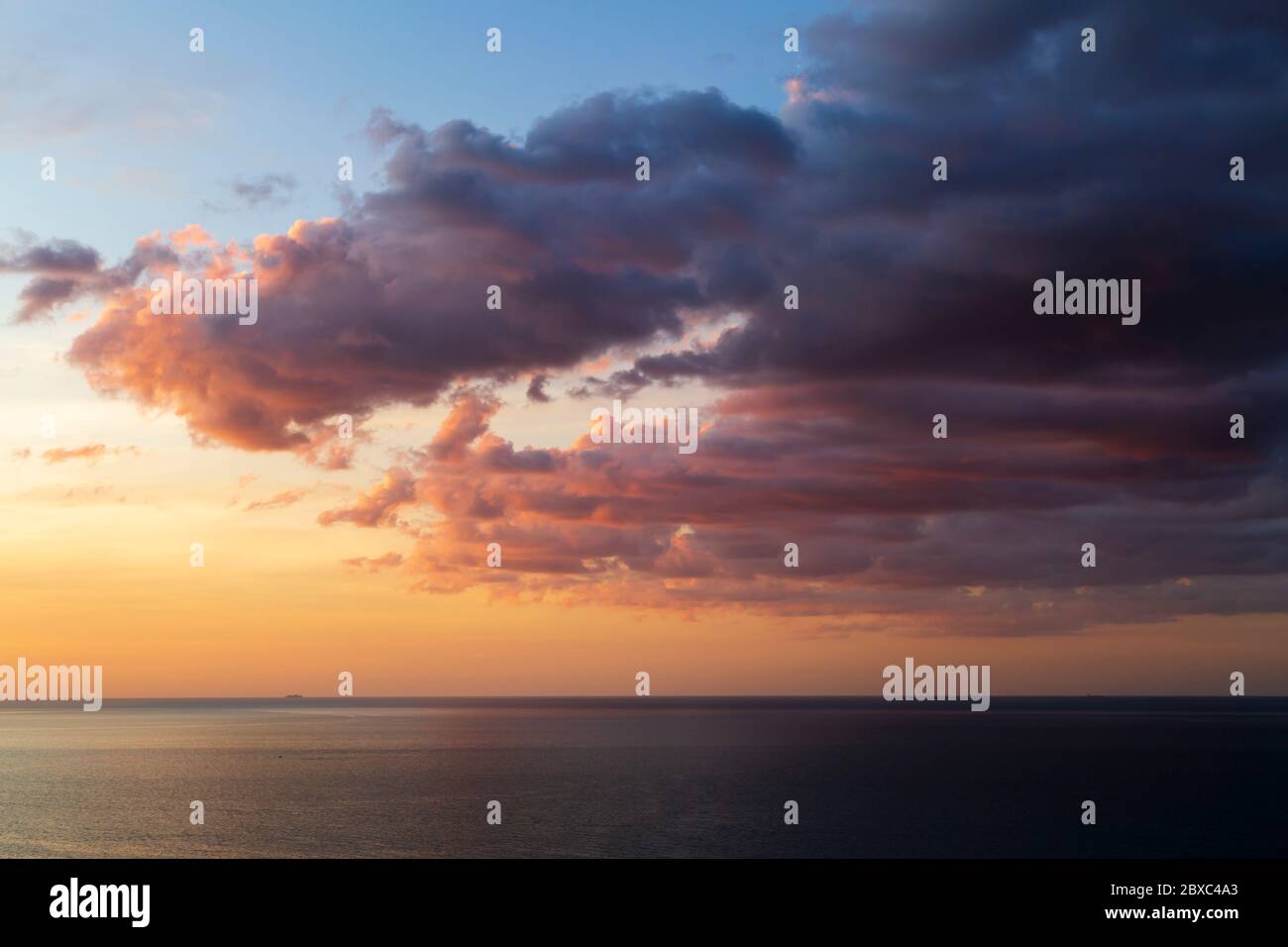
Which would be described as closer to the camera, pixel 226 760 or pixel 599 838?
pixel 599 838

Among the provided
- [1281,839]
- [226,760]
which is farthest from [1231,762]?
[226,760]

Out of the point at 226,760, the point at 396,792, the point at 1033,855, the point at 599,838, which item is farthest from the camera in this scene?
the point at 226,760
